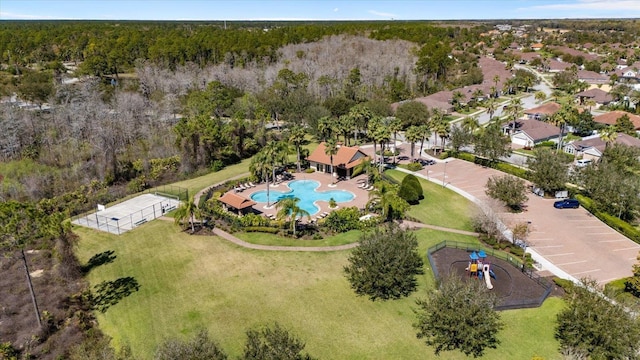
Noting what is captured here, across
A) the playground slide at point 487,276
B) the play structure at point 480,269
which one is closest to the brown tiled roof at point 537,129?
the play structure at point 480,269

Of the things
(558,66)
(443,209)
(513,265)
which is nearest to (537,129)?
(443,209)

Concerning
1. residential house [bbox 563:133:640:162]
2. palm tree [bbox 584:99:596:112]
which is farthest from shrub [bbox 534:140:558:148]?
palm tree [bbox 584:99:596:112]

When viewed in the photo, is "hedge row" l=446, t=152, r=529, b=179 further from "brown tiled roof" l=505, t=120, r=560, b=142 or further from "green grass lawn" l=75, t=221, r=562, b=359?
"green grass lawn" l=75, t=221, r=562, b=359

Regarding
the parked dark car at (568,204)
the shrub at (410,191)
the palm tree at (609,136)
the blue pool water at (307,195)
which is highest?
the palm tree at (609,136)

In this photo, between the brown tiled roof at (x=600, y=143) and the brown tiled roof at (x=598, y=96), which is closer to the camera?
the brown tiled roof at (x=600, y=143)

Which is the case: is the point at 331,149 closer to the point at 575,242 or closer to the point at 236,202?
the point at 236,202

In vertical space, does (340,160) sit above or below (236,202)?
above

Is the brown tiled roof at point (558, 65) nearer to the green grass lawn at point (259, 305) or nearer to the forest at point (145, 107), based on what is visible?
the forest at point (145, 107)
